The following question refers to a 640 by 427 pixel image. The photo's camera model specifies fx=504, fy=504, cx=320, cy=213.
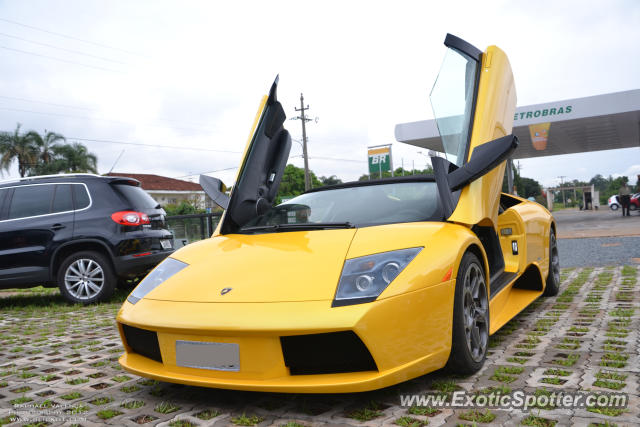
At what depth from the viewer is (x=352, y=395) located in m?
2.49

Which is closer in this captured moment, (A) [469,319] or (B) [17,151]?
(A) [469,319]

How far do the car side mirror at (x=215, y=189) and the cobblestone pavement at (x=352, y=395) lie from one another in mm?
1329

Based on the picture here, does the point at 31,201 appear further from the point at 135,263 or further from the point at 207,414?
the point at 207,414

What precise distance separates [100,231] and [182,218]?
5732 millimetres

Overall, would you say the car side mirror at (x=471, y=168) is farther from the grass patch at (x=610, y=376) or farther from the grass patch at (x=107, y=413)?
the grass patch at (x=107, y=413)

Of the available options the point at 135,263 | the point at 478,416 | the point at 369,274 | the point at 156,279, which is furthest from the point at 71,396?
the point at 135,263

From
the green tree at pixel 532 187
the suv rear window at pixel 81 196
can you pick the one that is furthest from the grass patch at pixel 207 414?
the green tree at pixel 532 187

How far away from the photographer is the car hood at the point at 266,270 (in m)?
2.35

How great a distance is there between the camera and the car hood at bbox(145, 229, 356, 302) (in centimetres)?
235

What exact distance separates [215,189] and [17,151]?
120 ft

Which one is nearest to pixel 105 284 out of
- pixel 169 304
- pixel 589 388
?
pixel 169 304

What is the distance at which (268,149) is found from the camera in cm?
401

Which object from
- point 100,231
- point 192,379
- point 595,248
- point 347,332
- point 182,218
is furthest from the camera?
point 182,218

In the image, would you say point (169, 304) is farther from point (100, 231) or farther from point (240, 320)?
point (100, 231)
